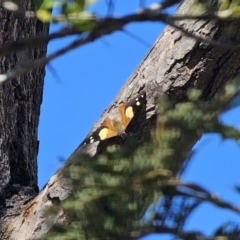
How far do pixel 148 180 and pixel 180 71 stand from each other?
648mm

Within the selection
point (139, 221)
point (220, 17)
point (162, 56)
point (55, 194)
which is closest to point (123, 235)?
point (139, 221)

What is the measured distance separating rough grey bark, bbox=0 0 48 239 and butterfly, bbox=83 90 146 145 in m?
0.27

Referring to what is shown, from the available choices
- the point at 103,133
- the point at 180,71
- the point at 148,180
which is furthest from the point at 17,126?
the point at 148,180

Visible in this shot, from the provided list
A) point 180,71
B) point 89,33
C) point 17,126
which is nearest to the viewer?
point 89,33

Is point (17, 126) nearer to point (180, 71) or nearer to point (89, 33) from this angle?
point (180, 71)

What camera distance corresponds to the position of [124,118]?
1471mm

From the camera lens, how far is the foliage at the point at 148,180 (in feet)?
2.73

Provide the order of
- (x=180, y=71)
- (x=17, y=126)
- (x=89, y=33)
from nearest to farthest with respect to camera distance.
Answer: (x=89, y=33) → (x=180, y=71) → (x=17, y=126)

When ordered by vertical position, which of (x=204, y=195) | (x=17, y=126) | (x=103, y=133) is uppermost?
(x=17, y=126)

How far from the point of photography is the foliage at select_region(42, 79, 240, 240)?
2.73ft

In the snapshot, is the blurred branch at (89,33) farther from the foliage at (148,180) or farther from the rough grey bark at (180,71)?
the rough grey bark at (180,71)

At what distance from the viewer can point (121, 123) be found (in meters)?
1.46

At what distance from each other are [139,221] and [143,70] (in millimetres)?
687

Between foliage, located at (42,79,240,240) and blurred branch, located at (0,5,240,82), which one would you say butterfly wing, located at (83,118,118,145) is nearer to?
foliage, located at (42,79,240,240)
